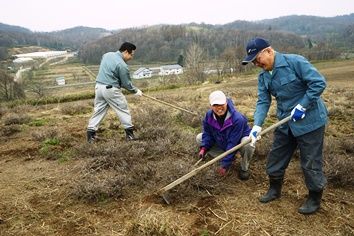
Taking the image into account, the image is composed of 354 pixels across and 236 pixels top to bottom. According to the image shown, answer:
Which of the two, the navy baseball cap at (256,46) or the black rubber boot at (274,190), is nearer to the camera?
the navy baseball cap at (256,46)

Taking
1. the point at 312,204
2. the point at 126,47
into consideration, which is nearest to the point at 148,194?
the point at 312,204

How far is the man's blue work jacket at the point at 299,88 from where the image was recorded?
252cm

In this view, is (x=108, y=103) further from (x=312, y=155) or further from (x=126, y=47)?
(x=312, y=155)

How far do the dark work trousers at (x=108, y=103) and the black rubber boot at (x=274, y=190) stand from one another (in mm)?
3137

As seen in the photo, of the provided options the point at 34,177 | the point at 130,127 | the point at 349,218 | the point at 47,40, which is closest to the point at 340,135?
the point at 349,218

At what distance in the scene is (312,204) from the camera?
285cm

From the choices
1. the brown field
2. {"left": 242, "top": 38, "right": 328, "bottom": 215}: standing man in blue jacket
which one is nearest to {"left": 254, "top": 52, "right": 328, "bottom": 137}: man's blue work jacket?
{"left": 242, "top": 38, "right": 328, "bottom": 215}: standing man in blue jacket

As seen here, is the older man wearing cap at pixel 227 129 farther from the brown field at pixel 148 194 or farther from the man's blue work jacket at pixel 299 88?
the man's blue work jacket at pixel 299 88

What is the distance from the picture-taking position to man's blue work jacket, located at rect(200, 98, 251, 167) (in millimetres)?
3471

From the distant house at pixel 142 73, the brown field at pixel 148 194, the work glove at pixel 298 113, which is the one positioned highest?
the work glove at pixel 298 113

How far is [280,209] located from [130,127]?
335cm

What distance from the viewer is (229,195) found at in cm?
326

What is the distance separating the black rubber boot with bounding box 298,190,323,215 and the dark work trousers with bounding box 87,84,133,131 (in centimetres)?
357

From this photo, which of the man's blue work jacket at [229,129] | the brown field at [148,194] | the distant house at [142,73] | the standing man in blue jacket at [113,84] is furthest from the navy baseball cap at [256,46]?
the distant house at [142,73]
